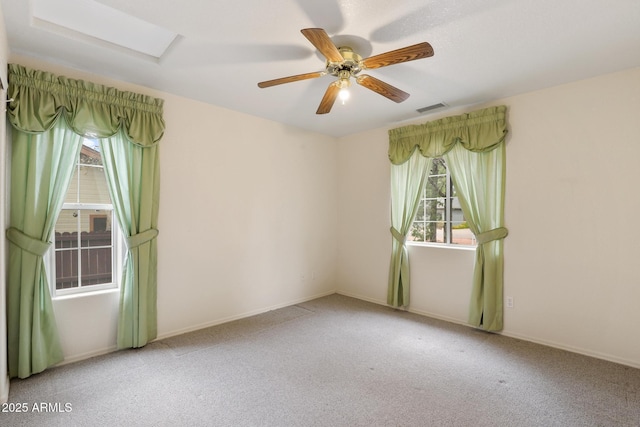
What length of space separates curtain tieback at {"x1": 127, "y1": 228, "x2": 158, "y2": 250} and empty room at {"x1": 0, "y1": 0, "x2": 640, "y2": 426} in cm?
5

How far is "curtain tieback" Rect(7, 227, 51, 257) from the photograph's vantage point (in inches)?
91.3

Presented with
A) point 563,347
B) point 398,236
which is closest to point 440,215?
point 398,236

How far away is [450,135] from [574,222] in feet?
4.93

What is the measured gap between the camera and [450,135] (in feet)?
11.8

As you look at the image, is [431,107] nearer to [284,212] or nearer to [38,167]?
[284,212]

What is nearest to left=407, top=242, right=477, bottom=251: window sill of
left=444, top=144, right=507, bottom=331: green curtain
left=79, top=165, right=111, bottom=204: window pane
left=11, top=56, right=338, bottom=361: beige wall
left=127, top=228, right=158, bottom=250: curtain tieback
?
left=444, top=144, right=507, bottom=331: green curtain

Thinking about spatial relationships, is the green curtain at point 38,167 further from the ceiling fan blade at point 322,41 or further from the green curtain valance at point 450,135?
the green curtain valance at point 450,135

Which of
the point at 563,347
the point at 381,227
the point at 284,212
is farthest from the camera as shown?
the point at 381,227

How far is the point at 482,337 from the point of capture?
3225 mm

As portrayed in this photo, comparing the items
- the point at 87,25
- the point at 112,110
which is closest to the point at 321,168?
the point at 112,110

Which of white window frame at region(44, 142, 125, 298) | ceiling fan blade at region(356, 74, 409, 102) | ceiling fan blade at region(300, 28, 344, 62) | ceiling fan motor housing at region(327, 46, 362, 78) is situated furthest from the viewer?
white window frame at region(44, 142, 125, 298)

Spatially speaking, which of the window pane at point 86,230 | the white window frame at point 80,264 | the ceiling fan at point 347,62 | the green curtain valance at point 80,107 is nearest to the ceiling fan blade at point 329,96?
the ceiling fan at point 347,62

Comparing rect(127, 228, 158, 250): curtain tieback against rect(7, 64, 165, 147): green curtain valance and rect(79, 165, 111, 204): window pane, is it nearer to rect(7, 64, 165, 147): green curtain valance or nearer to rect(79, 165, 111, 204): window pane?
rect(79, 165, 111, 204): window pane

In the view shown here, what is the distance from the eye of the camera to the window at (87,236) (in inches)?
106
